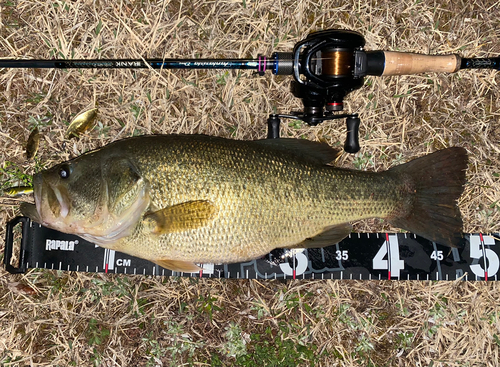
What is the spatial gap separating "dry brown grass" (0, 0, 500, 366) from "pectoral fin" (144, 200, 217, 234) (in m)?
1.01

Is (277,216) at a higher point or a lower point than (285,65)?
lower

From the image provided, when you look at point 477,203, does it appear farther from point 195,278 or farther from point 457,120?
point 195,278

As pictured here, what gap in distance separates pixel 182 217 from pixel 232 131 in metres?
1.15

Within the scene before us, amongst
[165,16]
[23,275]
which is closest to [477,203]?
[165,16]

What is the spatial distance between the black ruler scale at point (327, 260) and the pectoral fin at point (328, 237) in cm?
44

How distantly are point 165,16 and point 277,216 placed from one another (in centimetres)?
221

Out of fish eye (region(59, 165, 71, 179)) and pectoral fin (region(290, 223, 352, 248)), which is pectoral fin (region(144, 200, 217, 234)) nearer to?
fish eye (region(59, 165, 71, 179))

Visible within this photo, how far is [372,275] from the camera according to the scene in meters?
3.33

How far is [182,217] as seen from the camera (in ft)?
8.56

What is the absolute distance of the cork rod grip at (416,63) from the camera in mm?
2883

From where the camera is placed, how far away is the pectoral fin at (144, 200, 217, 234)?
261 centimetres

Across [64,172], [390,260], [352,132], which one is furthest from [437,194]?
[64,172]

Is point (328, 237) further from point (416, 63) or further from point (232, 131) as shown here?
point (416, 63)

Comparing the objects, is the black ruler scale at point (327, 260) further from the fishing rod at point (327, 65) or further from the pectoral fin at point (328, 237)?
the fishing rod at point (327, 65)
